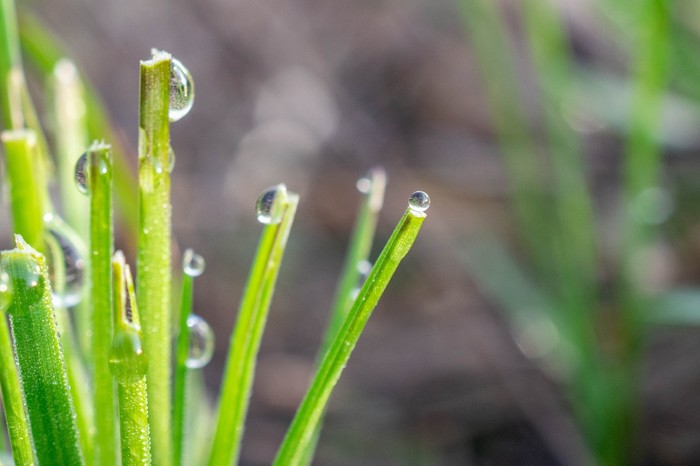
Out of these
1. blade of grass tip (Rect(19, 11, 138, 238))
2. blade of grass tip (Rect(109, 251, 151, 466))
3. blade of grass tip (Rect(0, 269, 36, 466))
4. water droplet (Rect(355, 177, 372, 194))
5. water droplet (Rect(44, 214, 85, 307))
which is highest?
blade of grass tip (Rect(19, 11, 138, 238))

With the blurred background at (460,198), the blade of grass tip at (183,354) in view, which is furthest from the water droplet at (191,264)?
the blurred background at (460,198)

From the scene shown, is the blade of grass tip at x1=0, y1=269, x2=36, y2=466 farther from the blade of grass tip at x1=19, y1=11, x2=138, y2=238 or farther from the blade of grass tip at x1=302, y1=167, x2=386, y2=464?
the blade of grass tip at x1=19, y1=11, x2=138, y2=238

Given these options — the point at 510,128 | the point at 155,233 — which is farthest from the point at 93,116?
the point at 510,128

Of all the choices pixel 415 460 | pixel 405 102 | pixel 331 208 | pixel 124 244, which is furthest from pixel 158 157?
pixel 405 102

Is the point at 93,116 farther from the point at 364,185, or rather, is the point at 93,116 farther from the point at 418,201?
the point at 418,201

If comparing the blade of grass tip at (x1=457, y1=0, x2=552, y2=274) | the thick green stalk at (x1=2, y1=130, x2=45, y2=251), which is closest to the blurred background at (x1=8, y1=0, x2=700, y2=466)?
the blade of grass tip at (x1=457, y1=0, x2=552, y2=274)

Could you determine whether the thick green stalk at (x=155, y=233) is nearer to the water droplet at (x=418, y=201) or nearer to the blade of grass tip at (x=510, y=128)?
the water droplet at (x=418, y=201)
